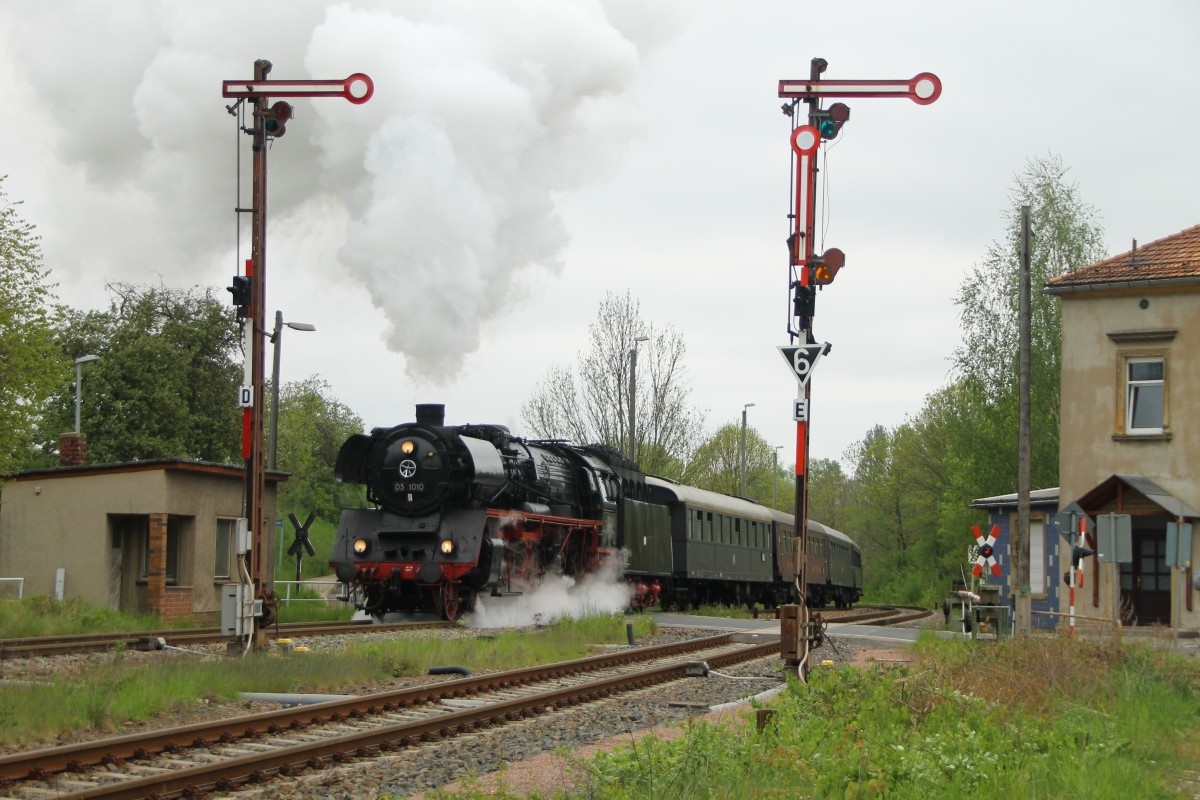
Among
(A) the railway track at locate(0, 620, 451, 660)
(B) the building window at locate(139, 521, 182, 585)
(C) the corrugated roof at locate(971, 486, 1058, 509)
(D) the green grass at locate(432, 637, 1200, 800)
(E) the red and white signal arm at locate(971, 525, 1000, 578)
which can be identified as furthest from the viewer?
(C) the corrugated roof at locate(971, 486, 1058, 509)

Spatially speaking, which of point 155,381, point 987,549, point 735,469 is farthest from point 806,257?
point 735,469

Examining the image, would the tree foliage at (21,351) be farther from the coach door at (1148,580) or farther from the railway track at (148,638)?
the coach door at (1148,580)

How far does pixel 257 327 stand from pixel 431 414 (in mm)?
6694

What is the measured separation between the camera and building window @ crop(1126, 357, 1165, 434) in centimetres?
2512

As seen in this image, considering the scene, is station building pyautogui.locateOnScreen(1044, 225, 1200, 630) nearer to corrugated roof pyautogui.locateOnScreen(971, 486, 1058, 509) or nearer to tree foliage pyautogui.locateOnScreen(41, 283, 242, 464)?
corrugated roof pyautogui.locateOnScreen(971, 486, 1058, 509)

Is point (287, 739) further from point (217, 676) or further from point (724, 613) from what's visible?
point (724, 613)

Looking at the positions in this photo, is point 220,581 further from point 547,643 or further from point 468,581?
point 547,643

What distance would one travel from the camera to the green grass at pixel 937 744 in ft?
23.6

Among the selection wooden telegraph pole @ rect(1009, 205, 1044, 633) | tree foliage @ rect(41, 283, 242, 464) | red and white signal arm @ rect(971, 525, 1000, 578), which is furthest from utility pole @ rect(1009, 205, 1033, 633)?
tree foliage @ rect(41, 283, 242, 464)

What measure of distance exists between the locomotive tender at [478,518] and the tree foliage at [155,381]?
2538 centimetres

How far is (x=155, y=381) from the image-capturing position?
4812 centimetres

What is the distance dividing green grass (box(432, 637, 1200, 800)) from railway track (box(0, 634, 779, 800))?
6.10 feet

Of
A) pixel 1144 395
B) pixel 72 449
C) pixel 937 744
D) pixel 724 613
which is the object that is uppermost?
pixel 1144 395


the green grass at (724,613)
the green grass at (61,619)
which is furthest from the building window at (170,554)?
the green grass at (724,613)
